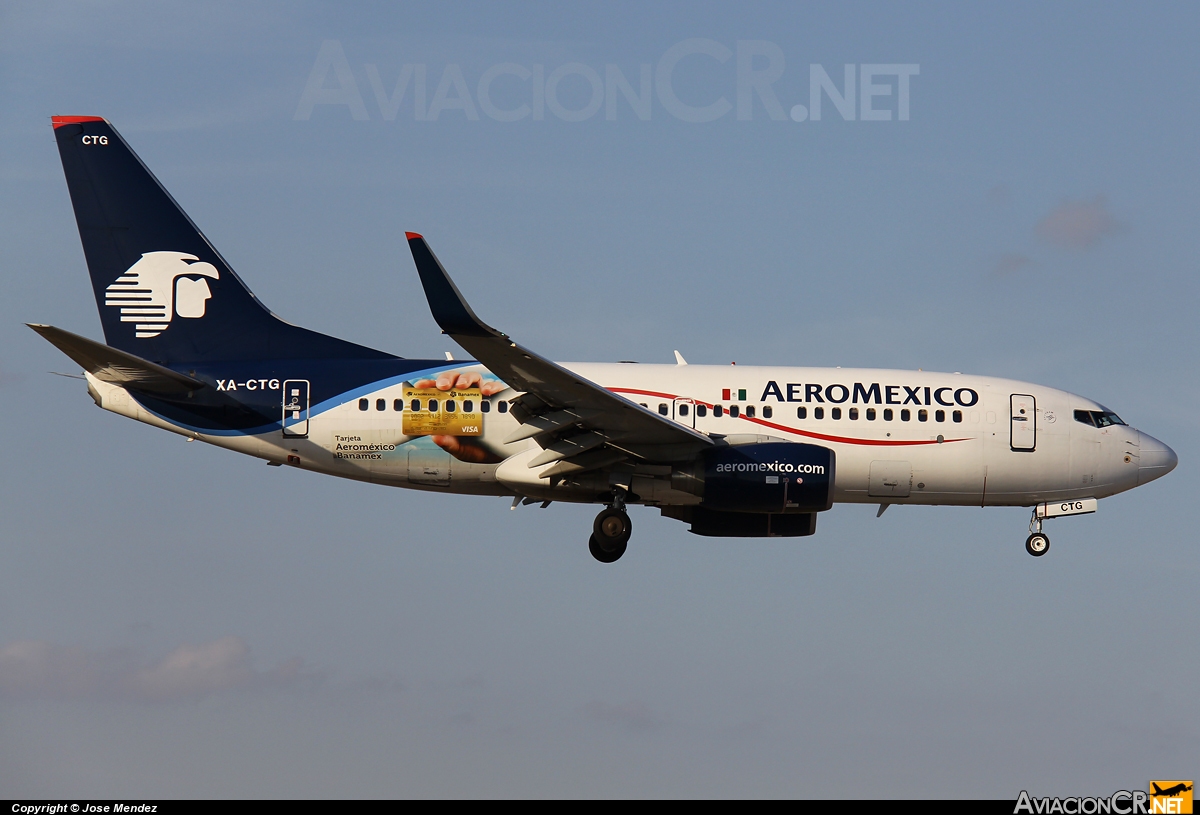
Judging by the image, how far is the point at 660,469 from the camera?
29.0 meters

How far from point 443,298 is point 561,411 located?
4.74 metres

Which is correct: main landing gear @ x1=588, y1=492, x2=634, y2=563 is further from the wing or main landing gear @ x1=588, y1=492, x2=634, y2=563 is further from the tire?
the wing

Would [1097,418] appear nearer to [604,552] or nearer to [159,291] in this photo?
[604,552]

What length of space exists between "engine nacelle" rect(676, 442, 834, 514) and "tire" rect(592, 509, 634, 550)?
75.1 inches

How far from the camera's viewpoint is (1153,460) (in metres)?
32.3

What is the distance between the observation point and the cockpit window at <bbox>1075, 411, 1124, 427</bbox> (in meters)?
32.0

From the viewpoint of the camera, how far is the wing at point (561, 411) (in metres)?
24.0

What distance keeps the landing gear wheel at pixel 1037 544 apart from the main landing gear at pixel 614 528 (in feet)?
30.5

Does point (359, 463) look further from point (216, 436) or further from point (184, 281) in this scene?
point (184, 281)

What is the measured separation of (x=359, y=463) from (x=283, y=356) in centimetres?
304

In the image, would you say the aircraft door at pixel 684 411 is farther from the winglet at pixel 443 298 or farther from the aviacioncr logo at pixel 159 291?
the aviacioncr logo at pixel 159 291

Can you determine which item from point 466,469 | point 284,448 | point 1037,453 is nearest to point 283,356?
point 284,448

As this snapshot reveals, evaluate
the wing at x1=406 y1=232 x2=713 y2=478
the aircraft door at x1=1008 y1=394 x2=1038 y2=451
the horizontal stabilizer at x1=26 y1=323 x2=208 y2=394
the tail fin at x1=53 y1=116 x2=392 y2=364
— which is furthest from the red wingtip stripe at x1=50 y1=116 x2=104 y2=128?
the aircraft door at x1=1008 y1=394 x2=1038 y2=451

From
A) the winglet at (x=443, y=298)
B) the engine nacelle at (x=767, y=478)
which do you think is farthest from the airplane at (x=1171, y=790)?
the winglet at (x=443, y=298)
